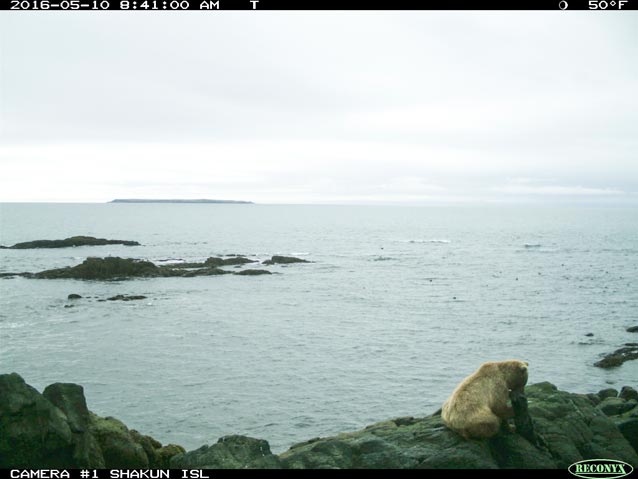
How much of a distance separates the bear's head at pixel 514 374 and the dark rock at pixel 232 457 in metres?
4.70

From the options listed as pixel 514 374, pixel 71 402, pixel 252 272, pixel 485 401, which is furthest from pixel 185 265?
pixel 485 401

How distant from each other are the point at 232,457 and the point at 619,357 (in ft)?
85.3

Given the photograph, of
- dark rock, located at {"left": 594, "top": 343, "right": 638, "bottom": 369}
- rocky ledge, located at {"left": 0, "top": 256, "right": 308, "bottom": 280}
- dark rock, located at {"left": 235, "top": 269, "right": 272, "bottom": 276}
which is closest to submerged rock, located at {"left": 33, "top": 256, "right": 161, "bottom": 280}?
rocky ledge, located at {"left": 0, "top": 256, "right": 308, "bottom": 280}

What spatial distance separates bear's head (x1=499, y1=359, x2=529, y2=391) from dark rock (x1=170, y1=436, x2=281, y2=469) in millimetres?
4701

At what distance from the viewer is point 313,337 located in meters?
35.1

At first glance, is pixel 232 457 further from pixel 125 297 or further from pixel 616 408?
pixel 125 297

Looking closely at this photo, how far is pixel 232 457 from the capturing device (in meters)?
10.8

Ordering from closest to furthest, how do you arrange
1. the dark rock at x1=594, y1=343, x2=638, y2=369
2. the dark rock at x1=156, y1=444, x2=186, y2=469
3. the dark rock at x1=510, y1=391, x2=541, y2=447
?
the dark rock at x1=510, y1=391, x2=541, y2=447, the dark rock at x1=156, y1=444, x2=186, y2=469, the dark rock at x1=594, y1=343, x2=638, y2=369

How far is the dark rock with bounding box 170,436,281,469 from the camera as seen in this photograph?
10445 mm

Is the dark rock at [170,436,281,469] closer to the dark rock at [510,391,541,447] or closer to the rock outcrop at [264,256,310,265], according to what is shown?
the dark rock at [510,391,541,447]

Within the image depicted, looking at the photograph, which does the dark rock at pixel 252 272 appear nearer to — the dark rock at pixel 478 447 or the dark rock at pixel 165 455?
the dark rock at pixel 165 455

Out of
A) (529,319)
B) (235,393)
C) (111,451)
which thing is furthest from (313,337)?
(111,451)

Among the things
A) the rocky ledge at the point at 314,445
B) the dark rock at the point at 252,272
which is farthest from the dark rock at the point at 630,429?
the dark rock at the point at 252,272

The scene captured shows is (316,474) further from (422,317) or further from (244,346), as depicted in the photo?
(422,317)
